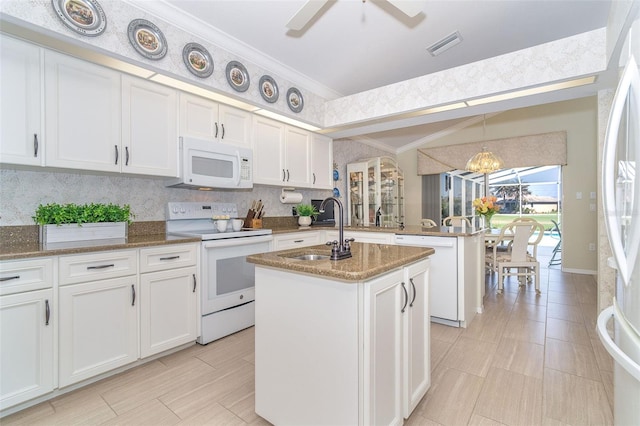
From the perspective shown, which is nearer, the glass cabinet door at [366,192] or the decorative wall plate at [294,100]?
the decorative wall plate at [294,100]

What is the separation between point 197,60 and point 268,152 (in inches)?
46.7

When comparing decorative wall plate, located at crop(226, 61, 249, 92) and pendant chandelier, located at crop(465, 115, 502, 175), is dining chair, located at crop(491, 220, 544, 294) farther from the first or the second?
decorative wall plate, located at crop(226, 61, 249, 92)

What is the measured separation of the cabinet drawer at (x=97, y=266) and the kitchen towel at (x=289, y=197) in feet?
6.84

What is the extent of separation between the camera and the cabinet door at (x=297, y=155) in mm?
3734

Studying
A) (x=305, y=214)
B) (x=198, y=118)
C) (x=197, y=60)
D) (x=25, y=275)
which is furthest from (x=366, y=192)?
(x=25, y=275)

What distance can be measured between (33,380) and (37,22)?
2091 millimetres

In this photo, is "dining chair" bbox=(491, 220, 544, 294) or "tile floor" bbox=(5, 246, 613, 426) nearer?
"tile floor" bbox=(5, 246, 613, 426)

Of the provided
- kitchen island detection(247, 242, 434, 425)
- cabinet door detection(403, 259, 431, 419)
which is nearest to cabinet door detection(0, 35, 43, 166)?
kitchen island detection(247, 242, 434, 425)

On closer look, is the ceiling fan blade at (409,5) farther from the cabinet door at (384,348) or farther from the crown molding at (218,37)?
the crown molding at (218,37)

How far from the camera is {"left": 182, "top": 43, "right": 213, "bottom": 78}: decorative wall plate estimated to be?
2.49 meters

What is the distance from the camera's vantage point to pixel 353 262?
1.46m

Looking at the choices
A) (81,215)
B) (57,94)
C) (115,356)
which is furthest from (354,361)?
(57,94)

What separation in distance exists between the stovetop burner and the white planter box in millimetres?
474

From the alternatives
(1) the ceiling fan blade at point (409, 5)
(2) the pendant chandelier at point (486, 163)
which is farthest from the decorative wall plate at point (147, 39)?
(2) the pendant chandelier at point (486, 163)
